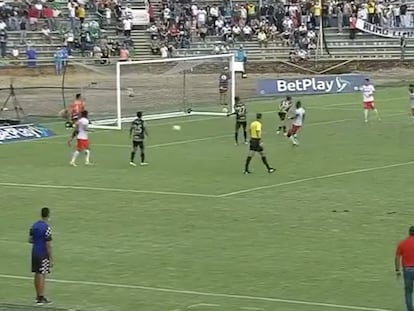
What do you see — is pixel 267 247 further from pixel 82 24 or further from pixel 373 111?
pixel 82 24

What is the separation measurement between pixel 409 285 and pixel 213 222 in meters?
9.86

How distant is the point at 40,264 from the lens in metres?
20.2

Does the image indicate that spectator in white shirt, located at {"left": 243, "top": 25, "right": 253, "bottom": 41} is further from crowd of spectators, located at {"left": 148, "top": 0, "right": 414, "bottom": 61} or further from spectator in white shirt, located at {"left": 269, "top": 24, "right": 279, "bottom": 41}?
spectator in white shirt, located at {"left": 269, "top": 24, "right": 279, "bottom": 41}

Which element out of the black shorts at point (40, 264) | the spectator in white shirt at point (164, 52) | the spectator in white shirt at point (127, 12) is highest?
the black shorts at point (40, 264)

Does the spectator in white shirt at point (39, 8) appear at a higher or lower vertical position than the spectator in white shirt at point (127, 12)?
higher

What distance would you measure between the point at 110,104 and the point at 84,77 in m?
13.5

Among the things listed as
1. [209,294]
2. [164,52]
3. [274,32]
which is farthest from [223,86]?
[209,294]

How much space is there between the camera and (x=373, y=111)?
55.0 meters

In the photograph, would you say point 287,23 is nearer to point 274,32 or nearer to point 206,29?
point 274,32

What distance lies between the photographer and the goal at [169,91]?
2202 inches

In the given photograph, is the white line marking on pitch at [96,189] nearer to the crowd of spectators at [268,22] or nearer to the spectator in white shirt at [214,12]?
the crowd of spectators at [268,22]

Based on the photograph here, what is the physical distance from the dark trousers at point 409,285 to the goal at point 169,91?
34219 millimetres

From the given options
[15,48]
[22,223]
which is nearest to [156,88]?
[15,48]

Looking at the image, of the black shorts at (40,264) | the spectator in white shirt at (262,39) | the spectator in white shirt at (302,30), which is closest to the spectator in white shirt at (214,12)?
the spectator in white shirt at (262,39)
